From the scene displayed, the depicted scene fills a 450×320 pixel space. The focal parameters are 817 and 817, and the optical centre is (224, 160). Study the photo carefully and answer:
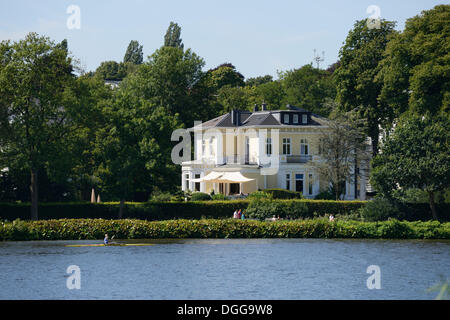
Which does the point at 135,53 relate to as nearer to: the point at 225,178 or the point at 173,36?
the point at 173,36

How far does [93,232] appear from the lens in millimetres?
58375

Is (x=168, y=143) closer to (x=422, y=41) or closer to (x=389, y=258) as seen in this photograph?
(x=422, y=41)

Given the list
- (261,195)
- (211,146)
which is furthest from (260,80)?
(261,195)

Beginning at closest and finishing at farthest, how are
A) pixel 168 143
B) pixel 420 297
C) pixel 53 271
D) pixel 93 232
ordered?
pixel 420 297 → pixel 53 271 → pixel 93 232 → pixel 168 143

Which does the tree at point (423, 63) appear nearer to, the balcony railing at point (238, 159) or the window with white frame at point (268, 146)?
the window with white frame at point (268, 146)

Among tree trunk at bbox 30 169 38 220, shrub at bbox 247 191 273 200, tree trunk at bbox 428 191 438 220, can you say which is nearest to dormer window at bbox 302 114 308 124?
shrub at bbox 247 191 273 200

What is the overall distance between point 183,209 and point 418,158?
64.2 ft

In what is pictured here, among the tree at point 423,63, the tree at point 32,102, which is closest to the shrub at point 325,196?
the tree at point 423,63

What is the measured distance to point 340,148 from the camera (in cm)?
7731

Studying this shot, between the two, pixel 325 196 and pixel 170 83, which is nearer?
pixel 325 196

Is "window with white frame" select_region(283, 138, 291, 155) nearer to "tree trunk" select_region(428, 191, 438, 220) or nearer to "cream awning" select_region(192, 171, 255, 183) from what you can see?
"cream awning" select_region(192, 171, 255, 183)

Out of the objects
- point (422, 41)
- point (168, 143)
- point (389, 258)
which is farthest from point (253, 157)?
point (389, 258)

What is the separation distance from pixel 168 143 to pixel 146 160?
5.56m

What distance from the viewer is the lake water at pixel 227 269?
38.4 m
